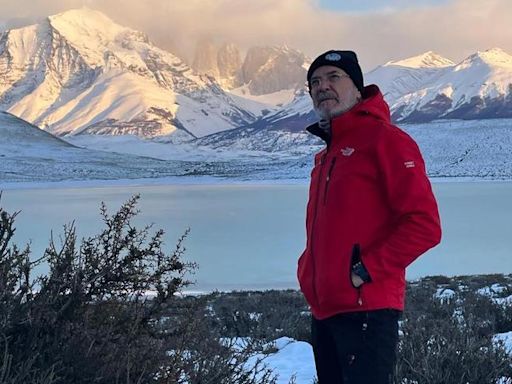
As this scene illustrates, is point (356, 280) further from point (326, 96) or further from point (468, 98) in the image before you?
point (468, 98)

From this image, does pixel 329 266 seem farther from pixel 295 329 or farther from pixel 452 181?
pixel 452 181

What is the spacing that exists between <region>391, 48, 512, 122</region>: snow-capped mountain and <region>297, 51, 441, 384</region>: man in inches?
6419

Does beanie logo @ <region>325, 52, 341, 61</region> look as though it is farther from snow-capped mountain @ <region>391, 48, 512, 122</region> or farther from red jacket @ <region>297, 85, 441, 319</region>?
snow-capped mountain @ <region>391, 48, 512, 122</region>

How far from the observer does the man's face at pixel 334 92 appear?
2.55 meters

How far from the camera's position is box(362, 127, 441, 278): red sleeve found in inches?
89.7

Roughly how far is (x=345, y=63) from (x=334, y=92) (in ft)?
0.36

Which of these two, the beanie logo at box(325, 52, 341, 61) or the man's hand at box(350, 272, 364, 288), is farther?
the beanie logo at box(325, 52, 341, 61)

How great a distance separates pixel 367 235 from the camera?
7.76ft

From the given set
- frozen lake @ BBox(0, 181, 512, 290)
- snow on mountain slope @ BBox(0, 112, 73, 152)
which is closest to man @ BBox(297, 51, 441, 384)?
frozen lake @ BBox(0, 181, 512, 290)

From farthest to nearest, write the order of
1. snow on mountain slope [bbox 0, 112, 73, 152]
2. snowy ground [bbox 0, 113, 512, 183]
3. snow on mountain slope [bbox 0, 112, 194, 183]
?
snow on mountain slope [bbox 0, 112, 73, 152], snow on mountain slope [bbox 0, 112, 194, 183], snowy ground [bbox 0, 113, 512, 183]

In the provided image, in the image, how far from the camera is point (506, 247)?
50.9ft

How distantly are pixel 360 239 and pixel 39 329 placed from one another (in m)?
1.12

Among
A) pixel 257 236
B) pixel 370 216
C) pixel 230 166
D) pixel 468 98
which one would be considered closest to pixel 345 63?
pixel 370 216

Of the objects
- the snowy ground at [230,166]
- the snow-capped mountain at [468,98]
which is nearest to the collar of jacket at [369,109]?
the snowy ground at [230,166]
